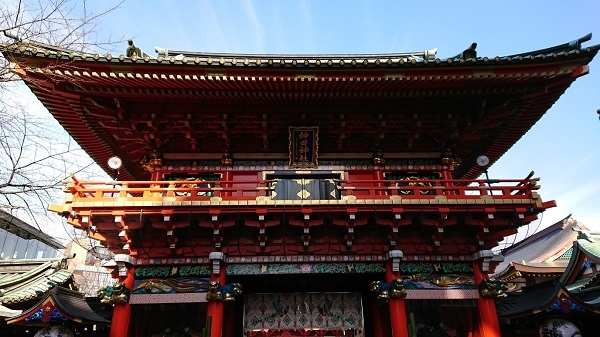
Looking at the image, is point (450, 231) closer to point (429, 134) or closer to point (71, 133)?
point (429, 134)

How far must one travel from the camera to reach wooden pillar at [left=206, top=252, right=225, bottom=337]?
8831 mm

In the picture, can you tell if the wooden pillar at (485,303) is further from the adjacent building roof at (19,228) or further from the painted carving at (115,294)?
the adjacent building roof at (19,228)

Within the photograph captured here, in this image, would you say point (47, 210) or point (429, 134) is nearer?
point (47, 210)

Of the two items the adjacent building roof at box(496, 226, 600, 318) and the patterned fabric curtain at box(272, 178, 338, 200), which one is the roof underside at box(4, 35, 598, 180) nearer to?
the patterned fabric curtain at box(272, 178, 338, 200)

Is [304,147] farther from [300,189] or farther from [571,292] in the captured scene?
[571,292]

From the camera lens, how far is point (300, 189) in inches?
429

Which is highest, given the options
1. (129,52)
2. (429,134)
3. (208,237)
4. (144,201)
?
(129,52)

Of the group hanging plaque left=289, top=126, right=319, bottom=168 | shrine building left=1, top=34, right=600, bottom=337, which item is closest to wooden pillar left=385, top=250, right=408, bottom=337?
shrine building left=1, top=34, right=600, bottom=337

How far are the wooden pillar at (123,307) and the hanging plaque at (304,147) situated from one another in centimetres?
517

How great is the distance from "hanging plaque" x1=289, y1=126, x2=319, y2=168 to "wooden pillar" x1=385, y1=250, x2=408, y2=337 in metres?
3.53

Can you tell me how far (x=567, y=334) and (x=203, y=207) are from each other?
30.7 feet

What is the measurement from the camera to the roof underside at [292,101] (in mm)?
9219

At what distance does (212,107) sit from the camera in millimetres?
10469

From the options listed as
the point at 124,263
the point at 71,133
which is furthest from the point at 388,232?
the point at 71,133
